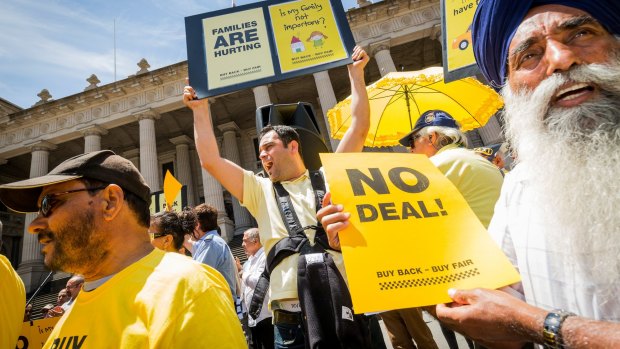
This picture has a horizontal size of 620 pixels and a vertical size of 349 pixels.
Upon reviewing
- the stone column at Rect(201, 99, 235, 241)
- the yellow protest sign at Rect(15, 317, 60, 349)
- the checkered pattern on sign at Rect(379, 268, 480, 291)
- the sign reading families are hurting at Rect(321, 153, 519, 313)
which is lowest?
the yellow protest sign at Rect(15, 317, 60, 349)

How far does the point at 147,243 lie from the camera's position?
5.25 feet

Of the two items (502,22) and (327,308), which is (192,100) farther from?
(502,22)

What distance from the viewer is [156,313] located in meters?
1.12

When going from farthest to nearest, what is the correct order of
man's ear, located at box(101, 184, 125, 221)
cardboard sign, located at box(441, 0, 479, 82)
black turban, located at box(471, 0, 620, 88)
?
cardboard sign, located at box(441, 0, 479, 82)
man's ear, located at box(101, 184, 125, 221)
black turban, located at box(471, 0, 620, 88)

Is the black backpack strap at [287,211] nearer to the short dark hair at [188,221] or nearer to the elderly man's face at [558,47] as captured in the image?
the elderly man's face at [558,47]

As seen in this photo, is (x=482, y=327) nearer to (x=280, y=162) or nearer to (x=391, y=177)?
(x=391, y=177)

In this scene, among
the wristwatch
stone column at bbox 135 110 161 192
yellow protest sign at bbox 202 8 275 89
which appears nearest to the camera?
the wristwatch

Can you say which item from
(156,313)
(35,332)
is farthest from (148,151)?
(156,313)

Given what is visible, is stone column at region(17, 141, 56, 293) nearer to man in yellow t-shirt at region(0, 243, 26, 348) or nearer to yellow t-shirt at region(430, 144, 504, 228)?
man in yellow t-shirt at region(0, 243, 26, 348)

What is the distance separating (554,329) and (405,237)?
1.34ft

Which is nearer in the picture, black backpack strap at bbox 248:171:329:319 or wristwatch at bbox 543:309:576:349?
wristwatch at bbox 543:309:576:349

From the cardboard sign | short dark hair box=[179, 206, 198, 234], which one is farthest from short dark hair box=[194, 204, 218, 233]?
the cardboard sign

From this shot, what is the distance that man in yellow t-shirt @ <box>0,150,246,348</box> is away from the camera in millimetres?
1121

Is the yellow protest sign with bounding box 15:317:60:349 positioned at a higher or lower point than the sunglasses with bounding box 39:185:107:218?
lower
